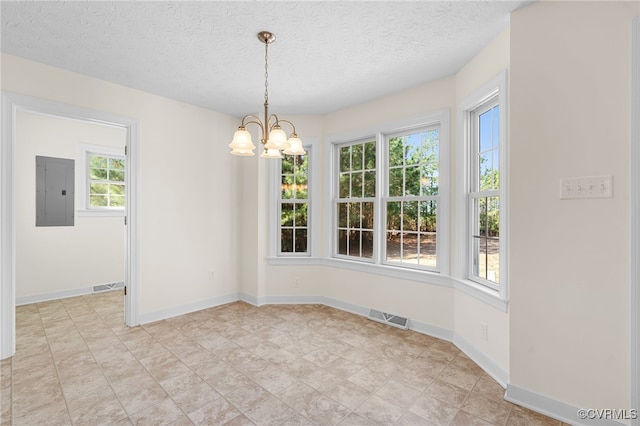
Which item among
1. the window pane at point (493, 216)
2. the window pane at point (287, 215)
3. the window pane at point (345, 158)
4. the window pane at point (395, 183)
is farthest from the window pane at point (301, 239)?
the window pane at point (493, 216)

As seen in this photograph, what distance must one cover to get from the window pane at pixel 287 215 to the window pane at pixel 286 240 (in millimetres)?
101

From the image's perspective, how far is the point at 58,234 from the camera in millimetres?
4348

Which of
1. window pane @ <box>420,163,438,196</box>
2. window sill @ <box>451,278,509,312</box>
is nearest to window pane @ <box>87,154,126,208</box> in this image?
window pane @ <box>420,163,438,196</box>

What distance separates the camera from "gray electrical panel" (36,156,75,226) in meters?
4.17

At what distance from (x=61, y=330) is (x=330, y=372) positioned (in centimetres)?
302

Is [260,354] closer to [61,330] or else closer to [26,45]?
[61,330]

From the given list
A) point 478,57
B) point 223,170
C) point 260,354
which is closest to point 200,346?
point 260,354

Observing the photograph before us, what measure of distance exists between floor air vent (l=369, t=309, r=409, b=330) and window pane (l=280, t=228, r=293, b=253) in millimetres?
1436

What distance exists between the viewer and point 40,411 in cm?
191

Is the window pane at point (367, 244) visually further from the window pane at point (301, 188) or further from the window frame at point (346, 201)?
the window pane at point (301, 188)

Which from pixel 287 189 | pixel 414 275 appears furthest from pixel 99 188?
pixel 414 275

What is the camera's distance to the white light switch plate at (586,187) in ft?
5.62

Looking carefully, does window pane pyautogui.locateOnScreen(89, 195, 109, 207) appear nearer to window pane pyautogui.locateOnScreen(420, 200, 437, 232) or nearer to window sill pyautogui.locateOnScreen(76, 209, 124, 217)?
window sill pyautogui.locateOnScreen(76, 209, 124, 217)

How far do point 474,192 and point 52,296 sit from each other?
5.73 m
